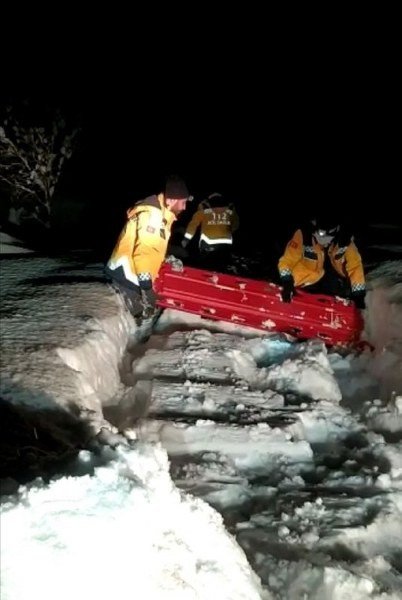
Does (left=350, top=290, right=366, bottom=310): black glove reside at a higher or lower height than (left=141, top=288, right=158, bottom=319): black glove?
lower

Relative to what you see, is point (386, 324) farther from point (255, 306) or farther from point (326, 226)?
point (255, 306)

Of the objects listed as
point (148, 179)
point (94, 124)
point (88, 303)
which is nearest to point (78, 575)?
point (88, 303)

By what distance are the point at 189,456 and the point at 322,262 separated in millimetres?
3547

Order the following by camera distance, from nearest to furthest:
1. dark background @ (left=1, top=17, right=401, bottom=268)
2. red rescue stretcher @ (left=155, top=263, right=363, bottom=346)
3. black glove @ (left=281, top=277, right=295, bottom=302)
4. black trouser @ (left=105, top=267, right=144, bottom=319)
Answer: black trouser @ (left=105, top=267, right=144, bottom=319) → red rescue stretcher @ (left=155, top=263, right=363, bottom=346) → black glove @ (left=281, top=277, right=295, bottom=302) → dark background @ (left=1, top=17, right=401, bottom=268)

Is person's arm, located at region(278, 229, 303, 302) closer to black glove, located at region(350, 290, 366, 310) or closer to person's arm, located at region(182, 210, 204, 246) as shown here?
black glove, located at region(350, 290, 366, 310)

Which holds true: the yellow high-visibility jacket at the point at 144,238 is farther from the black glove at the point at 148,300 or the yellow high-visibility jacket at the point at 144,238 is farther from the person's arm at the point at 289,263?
the person's arm at the point at 289,263

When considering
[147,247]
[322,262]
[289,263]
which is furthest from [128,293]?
[322,262]

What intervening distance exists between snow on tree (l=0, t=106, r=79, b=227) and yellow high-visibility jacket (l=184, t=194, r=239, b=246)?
16.3 ft

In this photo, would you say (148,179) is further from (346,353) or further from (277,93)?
(346,353)

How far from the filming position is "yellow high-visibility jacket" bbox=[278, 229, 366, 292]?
6754 mm

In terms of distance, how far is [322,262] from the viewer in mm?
7082

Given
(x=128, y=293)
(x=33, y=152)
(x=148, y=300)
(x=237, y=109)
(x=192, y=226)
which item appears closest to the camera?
(x=148, y=300)

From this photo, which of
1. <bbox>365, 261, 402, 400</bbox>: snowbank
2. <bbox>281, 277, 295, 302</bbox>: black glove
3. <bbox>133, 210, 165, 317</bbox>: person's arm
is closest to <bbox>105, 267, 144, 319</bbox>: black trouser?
<bbox>133, 210, 165, 317</bbox>: person's arm

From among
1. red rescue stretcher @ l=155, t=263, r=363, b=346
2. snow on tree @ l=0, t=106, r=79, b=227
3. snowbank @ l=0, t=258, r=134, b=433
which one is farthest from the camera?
snow on tree @ l=0, t=106, r=79, b=227
